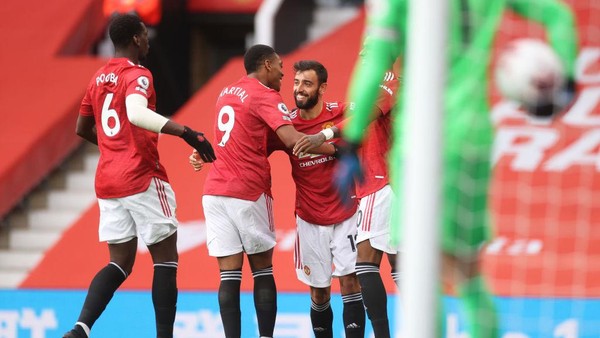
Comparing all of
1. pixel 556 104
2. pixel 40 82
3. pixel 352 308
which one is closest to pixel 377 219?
pixel 352 308

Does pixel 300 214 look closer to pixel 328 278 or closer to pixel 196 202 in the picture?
pixel 328 278

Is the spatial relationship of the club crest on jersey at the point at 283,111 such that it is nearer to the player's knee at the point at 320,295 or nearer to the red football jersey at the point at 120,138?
the red football jersey at the point at 120,138

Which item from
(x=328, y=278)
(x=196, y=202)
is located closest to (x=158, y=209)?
(x=328, y=278)

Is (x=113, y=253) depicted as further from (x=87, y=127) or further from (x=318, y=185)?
(x=318, y=185)

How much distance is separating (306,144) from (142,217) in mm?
969

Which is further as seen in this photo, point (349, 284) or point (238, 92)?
point (349, 284)

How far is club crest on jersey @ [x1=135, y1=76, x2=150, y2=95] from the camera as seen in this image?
18.1 ft

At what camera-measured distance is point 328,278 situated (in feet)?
19.7

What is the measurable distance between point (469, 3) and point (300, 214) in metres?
2.43

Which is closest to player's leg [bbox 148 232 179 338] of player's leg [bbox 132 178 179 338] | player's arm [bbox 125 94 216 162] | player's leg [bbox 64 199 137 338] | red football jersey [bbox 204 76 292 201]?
player's leg [bbox 132 178 179 338]

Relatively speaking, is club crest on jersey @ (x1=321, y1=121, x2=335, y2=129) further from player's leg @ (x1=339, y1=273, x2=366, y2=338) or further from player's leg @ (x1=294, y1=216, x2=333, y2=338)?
player's leg @ (x1=339, y1=273, x2=366, y2=338)

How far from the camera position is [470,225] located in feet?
12.6

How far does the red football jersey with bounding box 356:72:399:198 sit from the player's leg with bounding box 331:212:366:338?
0.26 m

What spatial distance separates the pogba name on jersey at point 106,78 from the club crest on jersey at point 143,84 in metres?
0.16
